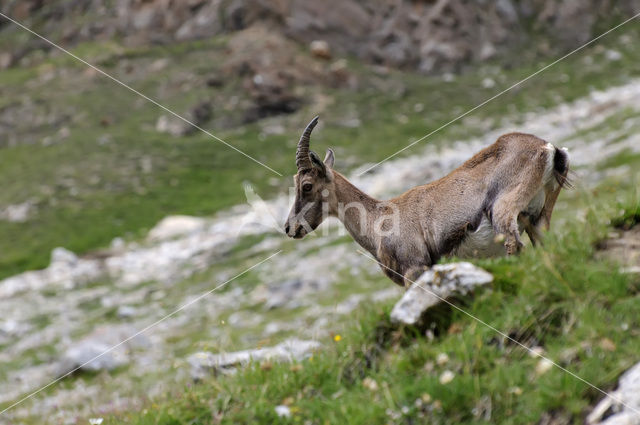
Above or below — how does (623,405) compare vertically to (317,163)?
above

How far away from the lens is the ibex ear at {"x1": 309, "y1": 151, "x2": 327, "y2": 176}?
10633 mm

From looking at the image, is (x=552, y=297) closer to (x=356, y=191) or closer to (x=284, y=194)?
(x=356, y=191)

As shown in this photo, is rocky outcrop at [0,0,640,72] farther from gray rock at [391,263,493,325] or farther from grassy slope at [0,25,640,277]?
gray rock at [391,263,493,325]

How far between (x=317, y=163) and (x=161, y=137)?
46.5 metres

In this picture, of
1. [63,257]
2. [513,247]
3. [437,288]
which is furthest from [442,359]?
[63,257]

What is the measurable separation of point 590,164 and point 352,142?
2106cm

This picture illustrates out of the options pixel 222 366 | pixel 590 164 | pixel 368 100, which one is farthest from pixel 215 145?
pixel 222 366

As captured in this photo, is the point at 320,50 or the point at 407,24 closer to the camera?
the point at 320,50

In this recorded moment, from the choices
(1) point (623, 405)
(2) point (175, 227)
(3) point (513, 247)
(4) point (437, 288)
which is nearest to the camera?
(1) point (623, 405)

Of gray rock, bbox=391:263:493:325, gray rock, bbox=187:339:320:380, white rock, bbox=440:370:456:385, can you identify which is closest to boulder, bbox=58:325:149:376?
gray rock, bbox=187:339:320:380

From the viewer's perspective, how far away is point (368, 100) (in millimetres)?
59469

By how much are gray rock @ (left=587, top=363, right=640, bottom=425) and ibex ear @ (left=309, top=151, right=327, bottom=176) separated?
20.4 feet

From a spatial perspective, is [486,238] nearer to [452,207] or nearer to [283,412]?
[452,207]

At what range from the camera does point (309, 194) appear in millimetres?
10812
